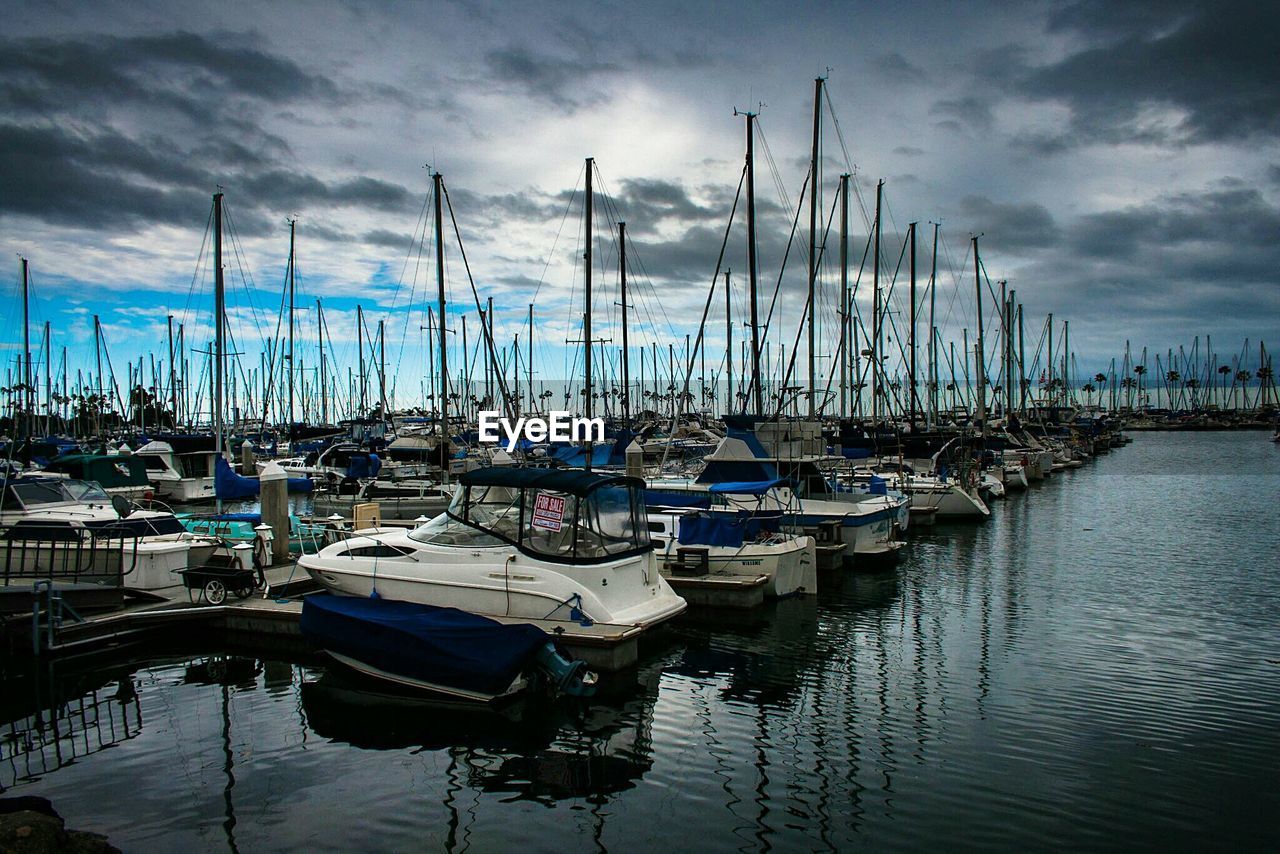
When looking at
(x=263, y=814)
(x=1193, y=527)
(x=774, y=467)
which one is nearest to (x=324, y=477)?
(x=774, y=467)

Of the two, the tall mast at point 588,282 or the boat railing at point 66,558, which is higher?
the tall mast at point 588,282

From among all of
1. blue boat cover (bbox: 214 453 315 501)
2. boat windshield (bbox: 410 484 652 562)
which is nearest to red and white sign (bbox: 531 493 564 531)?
boat windshield (bbox: 410 484 652 562)

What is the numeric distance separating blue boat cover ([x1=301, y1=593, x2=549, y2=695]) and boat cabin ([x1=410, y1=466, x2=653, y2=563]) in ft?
5.54

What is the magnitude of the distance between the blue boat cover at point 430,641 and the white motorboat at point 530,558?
0.86 metres

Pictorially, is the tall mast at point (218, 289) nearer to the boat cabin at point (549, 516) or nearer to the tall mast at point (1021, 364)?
the boat cabin at point (549, 516)

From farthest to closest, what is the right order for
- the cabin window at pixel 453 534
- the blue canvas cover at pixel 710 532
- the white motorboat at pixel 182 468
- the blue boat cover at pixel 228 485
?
the white motorboat at pixel 182 468
the blue boat cover at pixel 228 485
the blue canvas cover at pixel 710 532
the cabin window at pixel 453 534

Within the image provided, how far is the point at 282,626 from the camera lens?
1566 cm

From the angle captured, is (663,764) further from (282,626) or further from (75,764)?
(282,626)

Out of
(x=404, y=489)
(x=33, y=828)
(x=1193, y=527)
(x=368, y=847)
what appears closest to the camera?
(x=33, y=828)

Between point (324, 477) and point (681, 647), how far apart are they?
34.1 meters

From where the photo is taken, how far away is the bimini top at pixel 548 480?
567 inches

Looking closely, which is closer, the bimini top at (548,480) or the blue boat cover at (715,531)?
the bimini top at (548,480)

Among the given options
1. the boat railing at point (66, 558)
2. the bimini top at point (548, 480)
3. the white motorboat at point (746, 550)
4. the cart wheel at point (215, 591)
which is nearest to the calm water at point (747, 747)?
the cart wheel at point (215, 591)

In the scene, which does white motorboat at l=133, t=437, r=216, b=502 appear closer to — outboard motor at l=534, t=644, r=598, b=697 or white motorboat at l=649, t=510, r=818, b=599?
white motorboat at l=649, t=510, r=818, b=599
